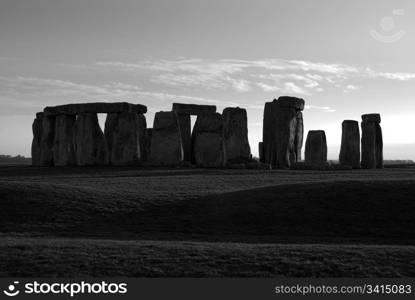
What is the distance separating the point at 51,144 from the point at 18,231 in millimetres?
22912

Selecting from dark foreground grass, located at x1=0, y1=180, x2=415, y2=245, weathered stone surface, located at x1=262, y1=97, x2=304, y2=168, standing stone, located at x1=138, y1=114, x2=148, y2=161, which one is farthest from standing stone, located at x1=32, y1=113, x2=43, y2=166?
dark foreground grass, located at x1=0, y1=180, x2=415, y2=245

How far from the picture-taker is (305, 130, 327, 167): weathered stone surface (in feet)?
137

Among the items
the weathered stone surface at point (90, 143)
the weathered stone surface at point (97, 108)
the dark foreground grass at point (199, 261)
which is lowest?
the dark foreground grass at point (199, 261)

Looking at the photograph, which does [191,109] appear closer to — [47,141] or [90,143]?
[90,143]

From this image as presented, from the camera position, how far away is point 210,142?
37.6 meters

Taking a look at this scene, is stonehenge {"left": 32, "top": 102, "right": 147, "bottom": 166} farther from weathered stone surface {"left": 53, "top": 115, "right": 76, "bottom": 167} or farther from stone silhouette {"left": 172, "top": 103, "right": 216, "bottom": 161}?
stone silhouette {"left": 172, "top": 103, "right": 216, "bottom": 161}

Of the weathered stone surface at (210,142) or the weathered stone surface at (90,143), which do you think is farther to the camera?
the weathered stone surface at (90,143)

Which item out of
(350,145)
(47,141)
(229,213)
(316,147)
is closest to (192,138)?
(316,147)

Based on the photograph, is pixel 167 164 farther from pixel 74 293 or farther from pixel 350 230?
pixel 74 293

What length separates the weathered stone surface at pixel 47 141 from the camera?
40.1 m

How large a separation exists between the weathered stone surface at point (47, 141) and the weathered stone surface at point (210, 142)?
9.37 metres

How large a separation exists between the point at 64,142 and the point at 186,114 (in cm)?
769

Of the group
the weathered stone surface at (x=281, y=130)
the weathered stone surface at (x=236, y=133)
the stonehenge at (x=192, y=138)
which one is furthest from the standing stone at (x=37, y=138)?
the weathered stone surface at (x=281, y=130)

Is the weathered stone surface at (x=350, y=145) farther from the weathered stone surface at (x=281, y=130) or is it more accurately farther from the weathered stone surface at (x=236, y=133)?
the weathered stone surface at (x=236, y=133)
